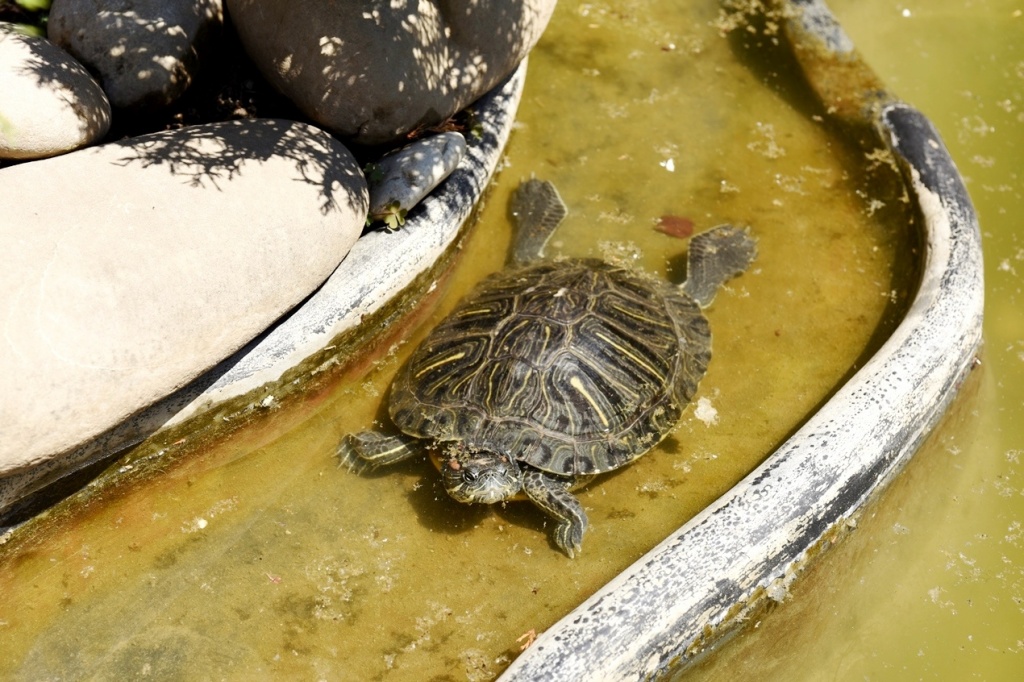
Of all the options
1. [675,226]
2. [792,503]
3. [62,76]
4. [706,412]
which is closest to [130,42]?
[62,76]

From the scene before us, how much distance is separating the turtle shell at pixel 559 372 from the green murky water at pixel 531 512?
283 millimetres

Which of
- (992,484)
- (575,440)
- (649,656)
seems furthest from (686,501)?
(992,484)

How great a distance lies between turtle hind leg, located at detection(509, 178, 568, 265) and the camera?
4.48 m

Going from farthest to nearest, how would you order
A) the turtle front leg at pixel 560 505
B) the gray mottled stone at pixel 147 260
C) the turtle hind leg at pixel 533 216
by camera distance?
the turtle hind leg at pixel 533 216
the turtle front leg at pixel 560 505
the gray mottled stone at pixel 147 260

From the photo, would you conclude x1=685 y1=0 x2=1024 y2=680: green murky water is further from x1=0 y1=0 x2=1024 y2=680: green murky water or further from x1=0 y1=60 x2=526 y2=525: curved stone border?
x1=0 y1=60 x2=526 y2=525: curved stone border

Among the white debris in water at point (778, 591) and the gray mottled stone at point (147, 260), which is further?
the white debris in water at point (778, 591)

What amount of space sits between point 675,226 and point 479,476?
2.07m

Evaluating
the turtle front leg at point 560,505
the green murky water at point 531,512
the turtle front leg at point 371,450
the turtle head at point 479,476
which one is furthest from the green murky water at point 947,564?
the turtle front leg at point 371,450

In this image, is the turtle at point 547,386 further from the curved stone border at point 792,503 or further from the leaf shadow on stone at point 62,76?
the leaf shadow on stone at point 62,76

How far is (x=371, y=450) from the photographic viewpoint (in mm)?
3695

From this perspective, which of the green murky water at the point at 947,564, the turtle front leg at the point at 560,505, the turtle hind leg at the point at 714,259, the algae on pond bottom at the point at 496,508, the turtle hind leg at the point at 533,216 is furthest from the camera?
the turtle hind leg at the point at 533,216

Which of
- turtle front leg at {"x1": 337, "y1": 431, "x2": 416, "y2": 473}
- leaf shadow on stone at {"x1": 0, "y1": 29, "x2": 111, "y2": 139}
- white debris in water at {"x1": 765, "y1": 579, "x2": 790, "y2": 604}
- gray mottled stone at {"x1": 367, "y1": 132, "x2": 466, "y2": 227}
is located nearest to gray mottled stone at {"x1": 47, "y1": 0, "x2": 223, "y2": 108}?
leaf shadow on stone at {"x1": 0, "y1": 29, "x2": 111, "y2": 139}

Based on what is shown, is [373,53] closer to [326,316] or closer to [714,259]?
[326,316]

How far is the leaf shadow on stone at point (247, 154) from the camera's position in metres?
3.46
